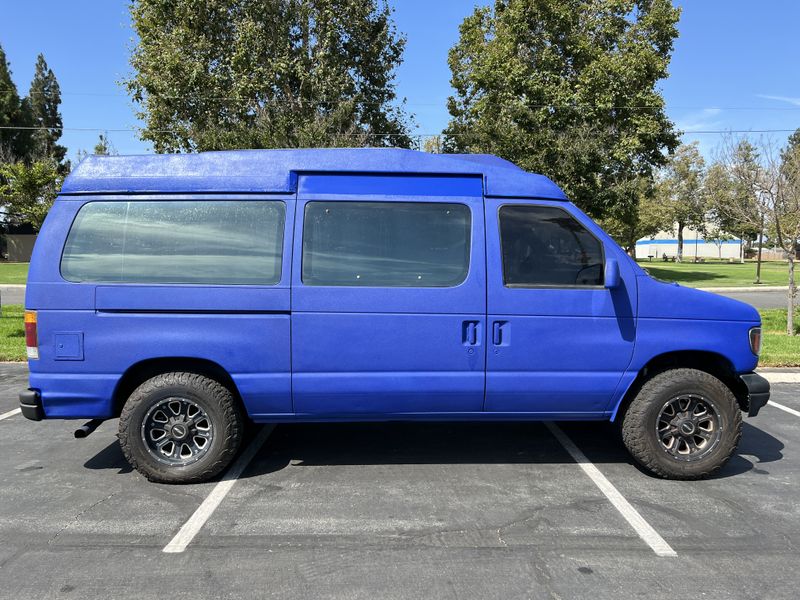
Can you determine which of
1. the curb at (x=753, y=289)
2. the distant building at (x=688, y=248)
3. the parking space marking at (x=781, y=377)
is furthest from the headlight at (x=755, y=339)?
the distant building at (x=688, y=248)

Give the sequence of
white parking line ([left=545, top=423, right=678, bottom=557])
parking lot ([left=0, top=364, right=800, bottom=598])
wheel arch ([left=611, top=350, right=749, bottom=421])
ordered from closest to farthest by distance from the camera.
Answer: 1. parking lot ([left=0, top=364, right=800, bottom=598])
2. white parking line ([left=545, top=423, right=678, bottom=557])
3. wheel arch ([left=611, top=350, right=749, bottom=421])

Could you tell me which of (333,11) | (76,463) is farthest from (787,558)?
(333,11)

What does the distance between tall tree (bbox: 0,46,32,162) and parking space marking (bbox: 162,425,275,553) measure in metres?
45.9

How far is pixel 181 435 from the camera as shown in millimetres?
4125

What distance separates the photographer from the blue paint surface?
399cm

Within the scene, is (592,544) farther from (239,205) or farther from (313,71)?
(313,71)

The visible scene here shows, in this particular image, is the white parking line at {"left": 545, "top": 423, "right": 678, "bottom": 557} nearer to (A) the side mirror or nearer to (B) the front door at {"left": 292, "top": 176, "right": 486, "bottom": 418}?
(B) the front door at {"left": 292, "top": 176, "right": 486, "bottom": 418}

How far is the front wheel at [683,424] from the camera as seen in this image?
4.18 metres

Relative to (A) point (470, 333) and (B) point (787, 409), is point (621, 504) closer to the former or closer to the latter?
(A) point (470, 333)

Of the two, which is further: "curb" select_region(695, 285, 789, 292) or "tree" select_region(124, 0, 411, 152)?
"curb" select_region(695, 285, 789, 292)

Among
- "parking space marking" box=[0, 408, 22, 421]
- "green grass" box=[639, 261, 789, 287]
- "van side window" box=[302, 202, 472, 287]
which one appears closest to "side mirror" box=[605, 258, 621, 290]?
"van side window" box=[302, 202, 472, 287]

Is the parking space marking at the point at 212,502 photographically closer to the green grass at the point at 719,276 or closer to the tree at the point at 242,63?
the tree at the point at 242,63

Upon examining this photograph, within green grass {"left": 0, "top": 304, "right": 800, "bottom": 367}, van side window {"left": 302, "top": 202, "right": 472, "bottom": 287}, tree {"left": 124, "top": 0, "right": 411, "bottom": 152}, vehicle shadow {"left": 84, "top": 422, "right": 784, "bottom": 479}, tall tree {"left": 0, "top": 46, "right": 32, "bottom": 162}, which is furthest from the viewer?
tall tree {"left": 0, "top": 46, "right": 32, "bottom": 162}

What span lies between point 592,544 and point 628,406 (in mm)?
1306
